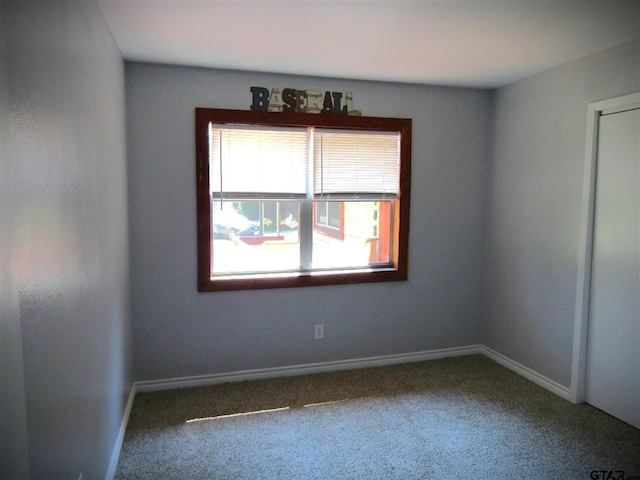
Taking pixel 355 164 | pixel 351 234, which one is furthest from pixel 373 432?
pixel 355 164

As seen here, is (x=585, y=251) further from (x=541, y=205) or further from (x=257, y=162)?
(x=257, y=162)

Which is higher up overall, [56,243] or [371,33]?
[371,33]

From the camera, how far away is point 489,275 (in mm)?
3664

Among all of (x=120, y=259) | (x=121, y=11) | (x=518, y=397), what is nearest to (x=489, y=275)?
(x=518, y=397)

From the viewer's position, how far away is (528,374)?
3.25 m

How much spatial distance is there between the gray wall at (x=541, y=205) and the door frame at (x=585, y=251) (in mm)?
44

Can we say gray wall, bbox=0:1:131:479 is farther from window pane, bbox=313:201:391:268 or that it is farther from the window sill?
window pane, bbox=313:201:391:268

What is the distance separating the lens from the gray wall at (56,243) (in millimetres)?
969

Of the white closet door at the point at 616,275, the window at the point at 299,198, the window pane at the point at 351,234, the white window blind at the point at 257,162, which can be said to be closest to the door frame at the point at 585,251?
the white closet door at the point at 616,275

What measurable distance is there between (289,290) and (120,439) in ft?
4.75

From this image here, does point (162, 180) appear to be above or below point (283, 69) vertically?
below

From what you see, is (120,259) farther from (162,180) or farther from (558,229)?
(558,229)

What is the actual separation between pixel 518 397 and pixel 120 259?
278 cm

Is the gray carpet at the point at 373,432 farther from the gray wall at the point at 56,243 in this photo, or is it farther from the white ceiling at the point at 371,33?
the white ceiling at the point at 371,33
